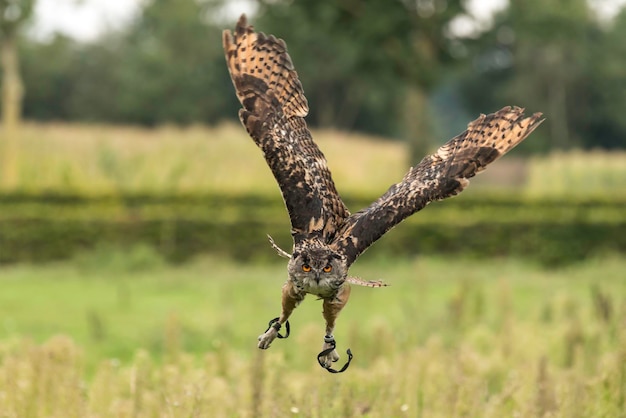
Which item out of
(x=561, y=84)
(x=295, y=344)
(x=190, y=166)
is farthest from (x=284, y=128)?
(x=561, y=84)

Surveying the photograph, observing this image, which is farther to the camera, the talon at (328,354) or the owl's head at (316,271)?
the talon at (328,354)

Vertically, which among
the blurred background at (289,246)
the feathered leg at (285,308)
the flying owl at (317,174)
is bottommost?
the feathered leg at (285,308)

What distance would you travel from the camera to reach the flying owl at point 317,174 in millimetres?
2301

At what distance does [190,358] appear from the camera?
6.19 m

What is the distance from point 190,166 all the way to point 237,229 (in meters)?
3.84

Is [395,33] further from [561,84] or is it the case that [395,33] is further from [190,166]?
[561,84]

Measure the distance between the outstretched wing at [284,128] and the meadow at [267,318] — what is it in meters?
1.46

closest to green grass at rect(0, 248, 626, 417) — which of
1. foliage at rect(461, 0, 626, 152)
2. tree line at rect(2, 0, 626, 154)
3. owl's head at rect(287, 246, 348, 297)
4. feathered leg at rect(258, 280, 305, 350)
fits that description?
feathered leg at rect(258, 280, 305, 350)

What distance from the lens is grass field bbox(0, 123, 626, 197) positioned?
A: 19.3 m

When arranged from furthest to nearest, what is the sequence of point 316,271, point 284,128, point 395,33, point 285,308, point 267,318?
point 395,33 → point 267,318 → point 284,128 → point 285,308 → point 316,271

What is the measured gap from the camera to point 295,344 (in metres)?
9.19

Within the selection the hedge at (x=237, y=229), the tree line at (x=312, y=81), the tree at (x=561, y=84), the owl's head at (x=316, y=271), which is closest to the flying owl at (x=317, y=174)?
the owl's head at (x=316, y=271)

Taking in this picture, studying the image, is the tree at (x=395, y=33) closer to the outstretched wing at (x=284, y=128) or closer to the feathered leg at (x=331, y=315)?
the outstretched wing at (x=284, y=128)

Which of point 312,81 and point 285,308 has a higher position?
point 312,81
